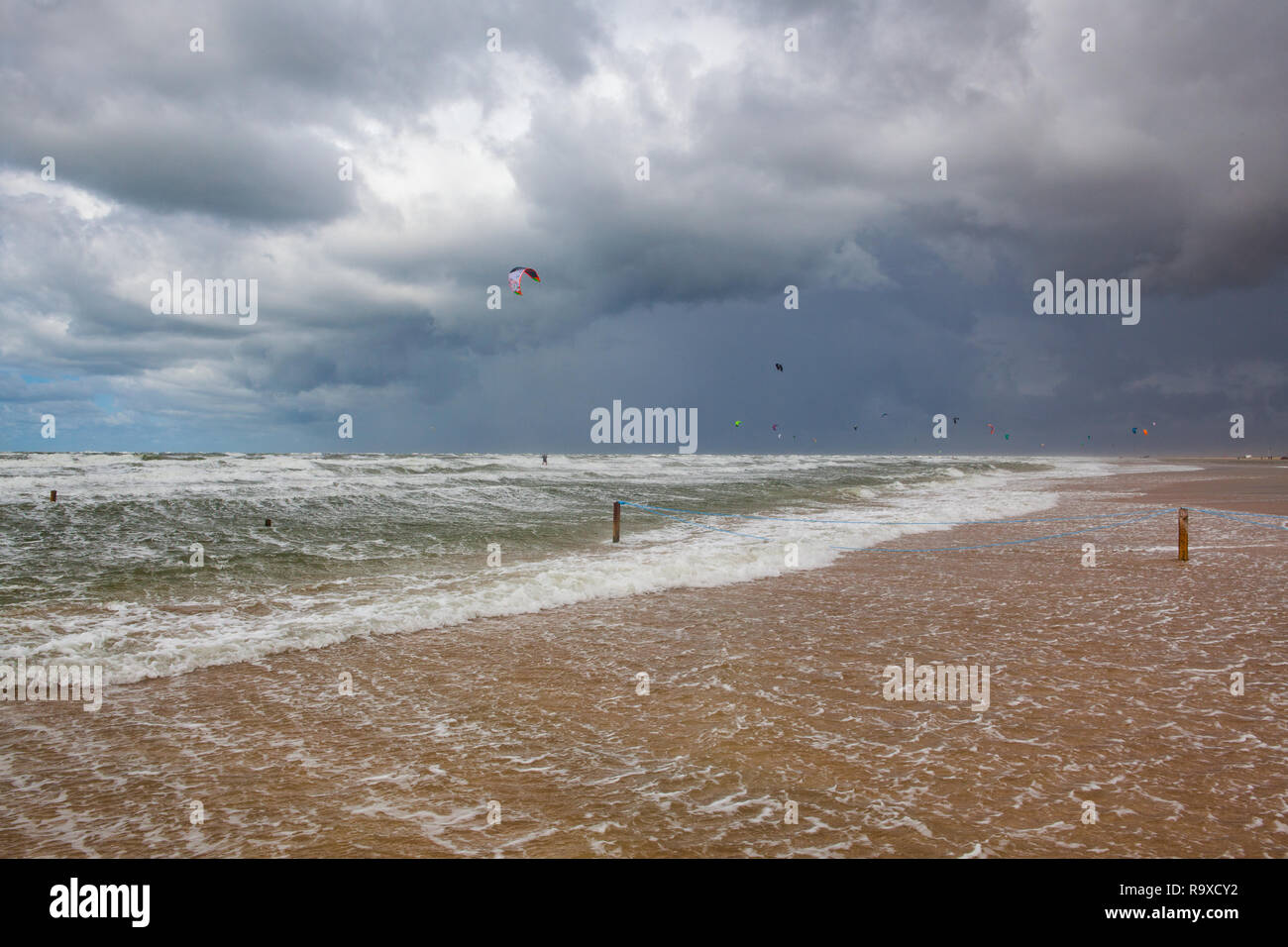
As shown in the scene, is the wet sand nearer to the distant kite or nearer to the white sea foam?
the white sea foam

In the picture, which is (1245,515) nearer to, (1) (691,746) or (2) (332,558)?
(1) (691,746)

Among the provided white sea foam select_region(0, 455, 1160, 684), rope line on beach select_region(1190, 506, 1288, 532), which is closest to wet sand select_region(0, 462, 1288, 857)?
white sea foam select_region(0, 455, 1160, 684)

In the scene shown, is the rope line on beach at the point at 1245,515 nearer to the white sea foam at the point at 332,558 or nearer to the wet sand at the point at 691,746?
the white sea foam at the point at 332,558

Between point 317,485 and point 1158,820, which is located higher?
point 317,485

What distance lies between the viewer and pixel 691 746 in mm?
5223

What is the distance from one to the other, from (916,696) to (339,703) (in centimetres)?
543

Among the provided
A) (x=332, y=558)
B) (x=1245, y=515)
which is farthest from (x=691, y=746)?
(x=1245, y=515)
